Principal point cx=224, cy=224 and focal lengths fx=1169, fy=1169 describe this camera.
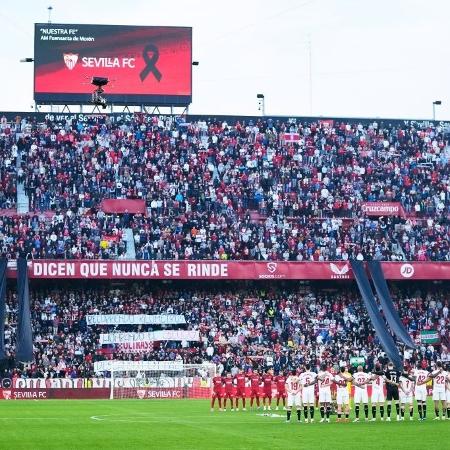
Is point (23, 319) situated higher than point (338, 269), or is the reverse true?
point (338, 269)

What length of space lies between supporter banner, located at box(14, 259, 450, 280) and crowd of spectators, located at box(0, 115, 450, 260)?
1553 mm

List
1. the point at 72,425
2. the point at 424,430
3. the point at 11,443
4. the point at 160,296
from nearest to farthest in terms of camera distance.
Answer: the point at 11,443, the point at 424,430, the point at 72,425, the point at 160,296

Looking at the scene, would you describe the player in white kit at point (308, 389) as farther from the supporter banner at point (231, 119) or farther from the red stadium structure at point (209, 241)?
the supporter banner at point (231, 119)

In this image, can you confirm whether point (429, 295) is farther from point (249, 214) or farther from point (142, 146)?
point (142, 146)

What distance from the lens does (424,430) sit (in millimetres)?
34562

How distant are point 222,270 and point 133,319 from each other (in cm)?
639

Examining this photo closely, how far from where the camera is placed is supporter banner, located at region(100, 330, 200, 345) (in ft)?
226

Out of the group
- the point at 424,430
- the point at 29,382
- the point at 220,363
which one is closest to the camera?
the point at 424,430

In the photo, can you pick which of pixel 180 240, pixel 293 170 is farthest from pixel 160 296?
pixel 293 170

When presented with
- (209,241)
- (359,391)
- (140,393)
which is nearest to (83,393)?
(140,393)

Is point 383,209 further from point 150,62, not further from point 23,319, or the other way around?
point 23,319

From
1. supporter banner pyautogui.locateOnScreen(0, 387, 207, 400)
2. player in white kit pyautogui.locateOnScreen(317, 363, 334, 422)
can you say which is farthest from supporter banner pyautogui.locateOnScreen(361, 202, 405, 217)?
player in white kit pyautogui.locateOnScreen(317, 363, 334, 422)

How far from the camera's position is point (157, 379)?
64.8 meters

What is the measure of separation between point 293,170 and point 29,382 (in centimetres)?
2596
